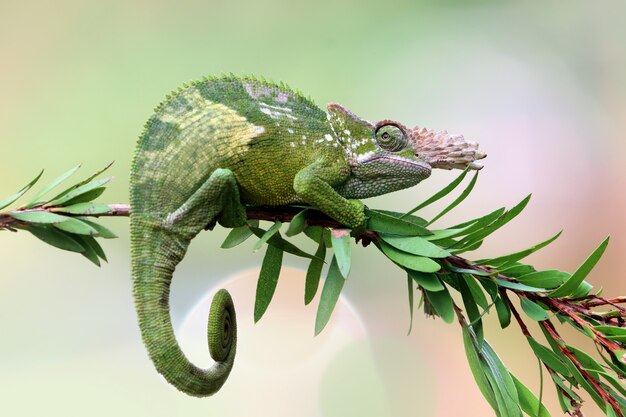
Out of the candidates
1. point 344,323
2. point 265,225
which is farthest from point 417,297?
point 265,225

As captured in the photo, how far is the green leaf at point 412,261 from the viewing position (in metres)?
1.10

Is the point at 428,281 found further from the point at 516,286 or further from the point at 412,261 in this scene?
the point at 516,286

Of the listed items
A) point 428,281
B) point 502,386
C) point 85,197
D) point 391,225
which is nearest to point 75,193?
point 85,197

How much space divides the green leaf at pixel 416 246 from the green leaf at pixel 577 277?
0.84 feet

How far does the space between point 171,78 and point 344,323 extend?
4.87 feet

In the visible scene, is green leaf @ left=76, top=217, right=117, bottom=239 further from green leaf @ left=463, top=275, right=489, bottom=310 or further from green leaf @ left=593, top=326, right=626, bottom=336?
green leaf @ left=593, top=326, right=626, bottom=336

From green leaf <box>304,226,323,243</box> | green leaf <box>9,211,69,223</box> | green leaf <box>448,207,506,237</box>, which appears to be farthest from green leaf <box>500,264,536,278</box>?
green leaf <box>9,211,69,223</box>

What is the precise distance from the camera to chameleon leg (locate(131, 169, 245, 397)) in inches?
45.3

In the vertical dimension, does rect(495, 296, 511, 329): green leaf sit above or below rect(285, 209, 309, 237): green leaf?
below

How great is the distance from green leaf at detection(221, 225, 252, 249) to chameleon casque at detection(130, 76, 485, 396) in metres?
0.11

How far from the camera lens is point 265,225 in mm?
2354

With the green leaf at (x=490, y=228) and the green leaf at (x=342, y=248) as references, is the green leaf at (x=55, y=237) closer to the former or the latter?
the green leaf at (x=342, y=248)

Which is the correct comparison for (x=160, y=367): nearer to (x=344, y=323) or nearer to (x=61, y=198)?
(x=61, y=198)

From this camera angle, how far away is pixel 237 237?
54.5 inches
